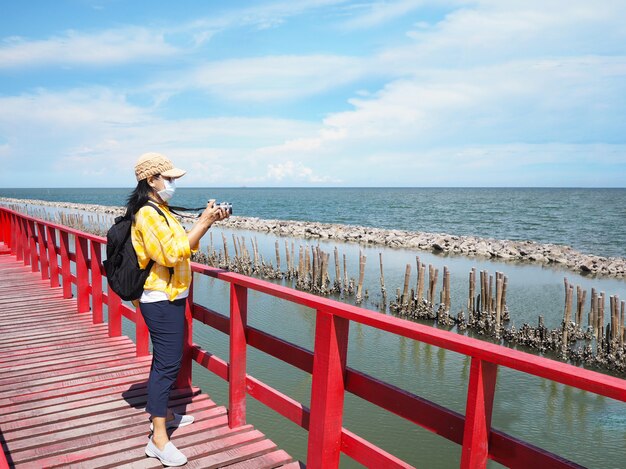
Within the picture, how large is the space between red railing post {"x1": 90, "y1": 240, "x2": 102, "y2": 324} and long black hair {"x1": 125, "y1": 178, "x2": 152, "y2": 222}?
9.49ft

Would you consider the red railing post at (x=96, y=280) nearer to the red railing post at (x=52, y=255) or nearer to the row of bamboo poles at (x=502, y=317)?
the red railing post at (x=52, y=255)

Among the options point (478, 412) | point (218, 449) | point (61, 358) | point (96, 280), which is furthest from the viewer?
point (96, 280)

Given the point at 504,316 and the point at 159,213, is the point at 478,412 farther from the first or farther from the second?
the point at 504,316

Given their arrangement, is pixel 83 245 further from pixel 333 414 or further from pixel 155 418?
pixel 333 414

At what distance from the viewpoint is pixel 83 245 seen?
597 cm

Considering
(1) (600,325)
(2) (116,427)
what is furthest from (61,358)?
(1) (600,325)

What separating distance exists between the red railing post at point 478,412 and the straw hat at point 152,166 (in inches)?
80.0

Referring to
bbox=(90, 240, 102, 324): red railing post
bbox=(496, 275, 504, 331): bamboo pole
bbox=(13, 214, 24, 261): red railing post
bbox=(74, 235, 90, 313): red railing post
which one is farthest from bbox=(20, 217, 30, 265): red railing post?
bbox=(496, 275, 504, 331): bamboo pole

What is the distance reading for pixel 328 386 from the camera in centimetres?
247

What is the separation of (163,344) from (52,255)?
18.5ft

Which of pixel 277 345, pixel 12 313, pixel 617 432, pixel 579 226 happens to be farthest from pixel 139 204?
pixel 579 226

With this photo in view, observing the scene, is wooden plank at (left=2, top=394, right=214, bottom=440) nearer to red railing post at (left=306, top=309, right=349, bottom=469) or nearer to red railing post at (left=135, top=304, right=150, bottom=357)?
red railing post at (left=135, top=304, right=150, bottom=357)

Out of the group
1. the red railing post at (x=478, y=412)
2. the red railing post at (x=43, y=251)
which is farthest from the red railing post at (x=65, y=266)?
the red railing post at (x=478, y=412)

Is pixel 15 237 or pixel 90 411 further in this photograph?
pixel 15 237
